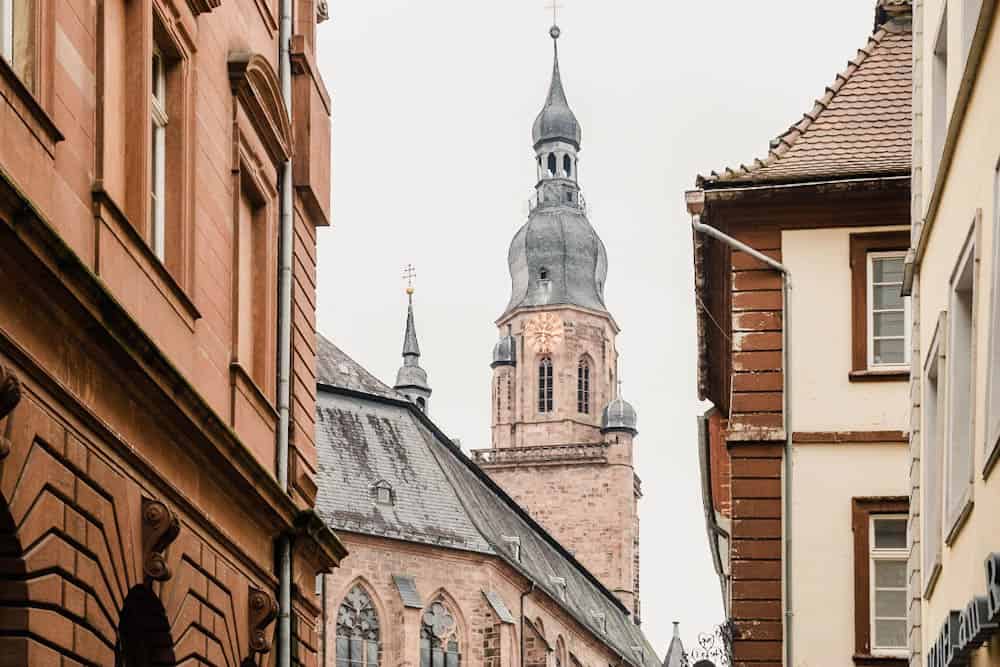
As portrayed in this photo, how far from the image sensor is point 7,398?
10945mm

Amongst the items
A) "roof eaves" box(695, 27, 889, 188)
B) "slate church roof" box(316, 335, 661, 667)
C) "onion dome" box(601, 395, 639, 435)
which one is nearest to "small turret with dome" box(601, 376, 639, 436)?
"onion dome" box(601, 395, 639, 435)

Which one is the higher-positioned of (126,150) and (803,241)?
(803,241)

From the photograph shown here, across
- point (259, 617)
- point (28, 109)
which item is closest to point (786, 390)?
point (259, 617)

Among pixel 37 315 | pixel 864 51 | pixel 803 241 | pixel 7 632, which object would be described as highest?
pixel 864 51

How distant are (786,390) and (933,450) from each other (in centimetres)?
828

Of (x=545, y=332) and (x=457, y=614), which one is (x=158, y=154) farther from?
(x=545, y=332)

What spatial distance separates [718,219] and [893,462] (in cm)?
326

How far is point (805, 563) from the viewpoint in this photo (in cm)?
2355

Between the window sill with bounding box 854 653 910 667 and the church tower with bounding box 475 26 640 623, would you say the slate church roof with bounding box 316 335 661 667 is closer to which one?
the church tower with bounding box 475 26 640 623

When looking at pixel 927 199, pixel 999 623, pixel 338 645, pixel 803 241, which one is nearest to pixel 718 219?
pixel 803 241

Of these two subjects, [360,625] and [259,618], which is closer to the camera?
[259,618]

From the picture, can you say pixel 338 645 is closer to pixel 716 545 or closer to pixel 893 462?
pixel 716 545

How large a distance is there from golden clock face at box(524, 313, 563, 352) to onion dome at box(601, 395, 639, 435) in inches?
249

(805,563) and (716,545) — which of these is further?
(716,545)
